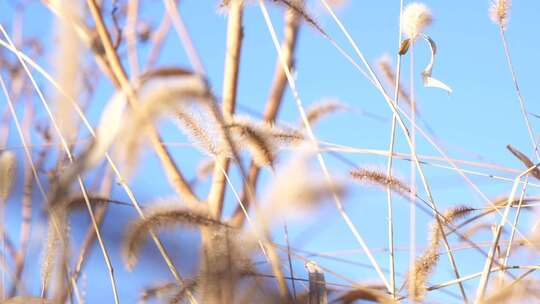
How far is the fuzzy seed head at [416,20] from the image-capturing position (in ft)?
2.98

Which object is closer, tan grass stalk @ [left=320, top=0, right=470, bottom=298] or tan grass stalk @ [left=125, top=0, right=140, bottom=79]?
tan grass stalk @ [left=320, top=0, right=470, bottom=298]

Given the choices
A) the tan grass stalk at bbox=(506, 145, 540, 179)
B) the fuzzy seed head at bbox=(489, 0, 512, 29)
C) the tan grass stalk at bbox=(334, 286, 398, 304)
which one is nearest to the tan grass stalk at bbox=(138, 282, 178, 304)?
the tan grass stalk at bbox=(334, 286, 398, 304)

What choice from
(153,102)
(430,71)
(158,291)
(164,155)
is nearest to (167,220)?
(158,291)

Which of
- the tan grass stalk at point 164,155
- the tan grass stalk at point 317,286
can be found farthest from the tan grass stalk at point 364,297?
the tan grass stalk at point 164,155

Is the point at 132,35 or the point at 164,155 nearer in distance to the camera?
the point at 164,155

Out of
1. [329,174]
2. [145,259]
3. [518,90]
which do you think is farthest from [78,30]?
[518,90]

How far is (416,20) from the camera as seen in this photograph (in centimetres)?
91

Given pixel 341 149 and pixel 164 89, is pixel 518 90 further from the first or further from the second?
pixel 164 89

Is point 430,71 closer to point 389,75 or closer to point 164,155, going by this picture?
point 389,75

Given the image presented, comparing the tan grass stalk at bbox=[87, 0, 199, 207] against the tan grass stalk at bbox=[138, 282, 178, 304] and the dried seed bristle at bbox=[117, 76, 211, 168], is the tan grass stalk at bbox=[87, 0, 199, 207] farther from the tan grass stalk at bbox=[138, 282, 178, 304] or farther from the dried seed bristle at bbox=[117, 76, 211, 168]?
the dried seed bristle at bbox=[117, 76, 211, 168]

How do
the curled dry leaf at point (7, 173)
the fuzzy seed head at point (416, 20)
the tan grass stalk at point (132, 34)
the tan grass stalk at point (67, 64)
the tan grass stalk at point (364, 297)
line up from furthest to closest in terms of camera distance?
the tan grass stalk at point (132, 34), the fuzzy seed head at point (416, 20), the curled dry leaf at point (7, 173), the tan grass stalk at point (364, 297), the tan grass stalk at point (67, 64)

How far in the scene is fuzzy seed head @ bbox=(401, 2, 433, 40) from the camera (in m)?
0.91

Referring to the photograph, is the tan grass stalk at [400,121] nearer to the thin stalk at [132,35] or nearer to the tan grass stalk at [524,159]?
the tan grass stalk at [524,159]

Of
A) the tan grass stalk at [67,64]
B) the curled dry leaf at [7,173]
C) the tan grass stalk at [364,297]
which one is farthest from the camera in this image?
the curled dry leaf at [7,173]
